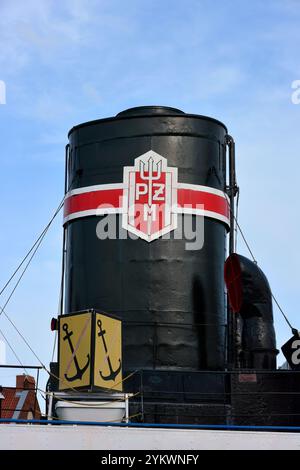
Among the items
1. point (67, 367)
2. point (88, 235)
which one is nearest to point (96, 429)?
point (67, 367)

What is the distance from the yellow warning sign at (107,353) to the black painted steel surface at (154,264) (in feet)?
6.40

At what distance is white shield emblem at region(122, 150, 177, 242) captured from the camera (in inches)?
525

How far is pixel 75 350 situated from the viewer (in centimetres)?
1073

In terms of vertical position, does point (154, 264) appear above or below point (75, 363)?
above

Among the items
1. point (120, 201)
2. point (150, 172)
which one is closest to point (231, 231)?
point (150, 172)

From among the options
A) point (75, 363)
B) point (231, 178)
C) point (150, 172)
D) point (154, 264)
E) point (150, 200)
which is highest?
point (231, 178)

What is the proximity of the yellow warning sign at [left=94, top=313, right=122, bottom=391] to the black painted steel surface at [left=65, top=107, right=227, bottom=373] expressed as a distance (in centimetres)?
195

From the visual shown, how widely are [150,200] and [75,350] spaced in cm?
348

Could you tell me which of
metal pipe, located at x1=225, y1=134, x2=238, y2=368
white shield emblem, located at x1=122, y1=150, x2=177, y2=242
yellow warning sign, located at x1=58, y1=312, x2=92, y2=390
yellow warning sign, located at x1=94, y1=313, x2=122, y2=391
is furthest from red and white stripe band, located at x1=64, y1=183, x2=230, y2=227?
yellow warning sign, located at x1=58, y1=312, x2=92, y2=390

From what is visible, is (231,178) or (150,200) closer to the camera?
(150,200)

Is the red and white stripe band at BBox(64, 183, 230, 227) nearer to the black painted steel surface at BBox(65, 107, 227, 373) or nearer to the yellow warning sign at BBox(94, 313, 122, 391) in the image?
the black painted steel surface at BBox(65, 107, 227, 373)

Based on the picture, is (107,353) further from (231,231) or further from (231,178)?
(231,178)

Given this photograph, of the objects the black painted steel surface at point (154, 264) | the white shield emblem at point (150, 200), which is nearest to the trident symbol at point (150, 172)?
the white shield emblem at point (150, 200)

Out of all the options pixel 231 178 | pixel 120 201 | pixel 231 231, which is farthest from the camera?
pixel 231 178
